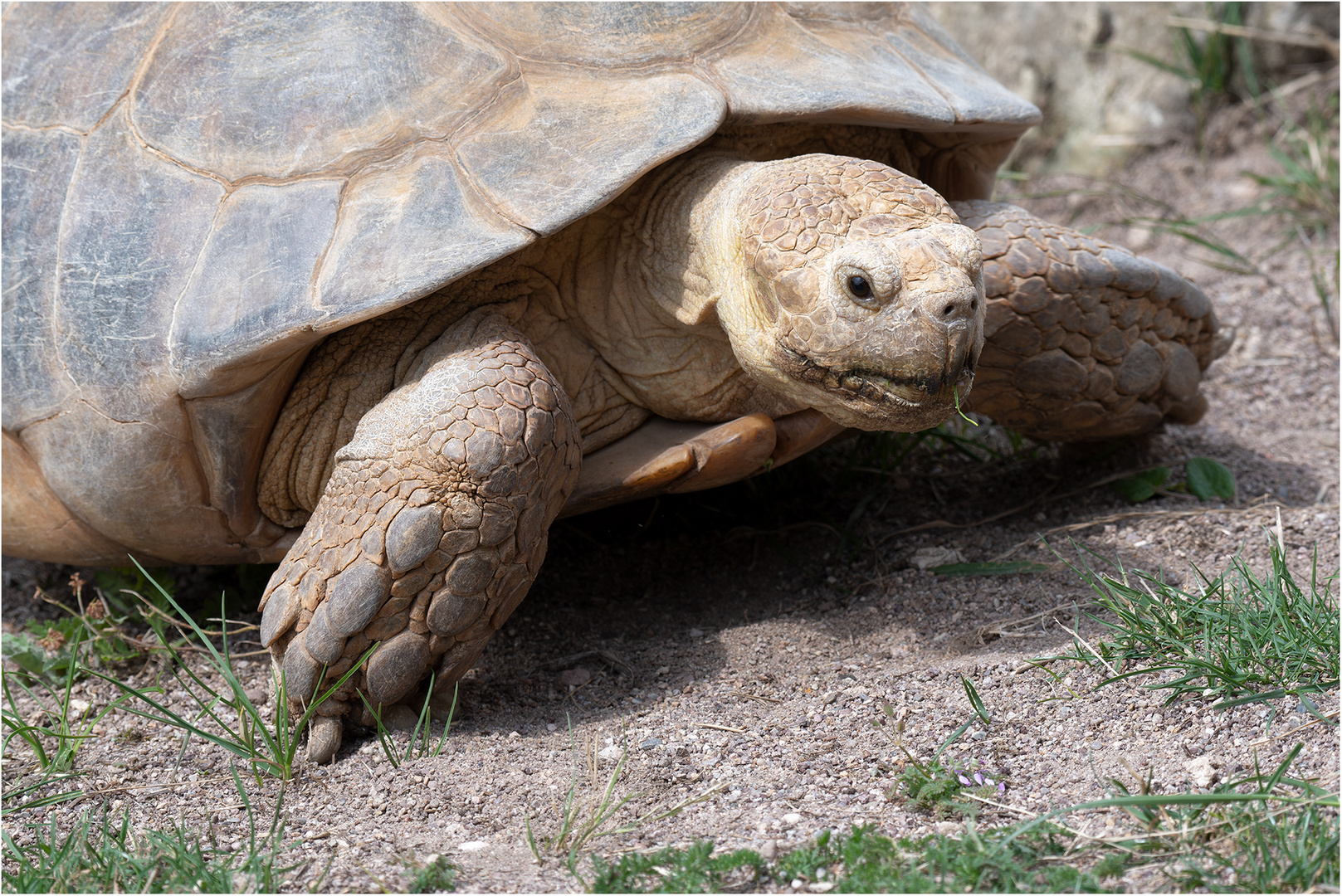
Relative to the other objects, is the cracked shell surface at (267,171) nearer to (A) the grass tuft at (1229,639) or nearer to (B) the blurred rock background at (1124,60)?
(A) the grass tuft at (1229,639)

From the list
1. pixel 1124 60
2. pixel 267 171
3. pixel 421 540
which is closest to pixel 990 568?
pixel 421 540

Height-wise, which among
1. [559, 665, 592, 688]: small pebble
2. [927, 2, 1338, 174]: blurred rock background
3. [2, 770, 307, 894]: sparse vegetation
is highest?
[927, 2, 1338, 174]: blurred rock background

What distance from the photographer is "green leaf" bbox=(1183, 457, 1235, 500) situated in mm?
3086

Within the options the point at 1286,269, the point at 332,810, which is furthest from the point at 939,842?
the point at 1286,269

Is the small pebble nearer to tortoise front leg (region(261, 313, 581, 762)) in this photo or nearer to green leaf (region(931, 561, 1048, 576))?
tortoise front leg (region(261, 313, 581, 762))

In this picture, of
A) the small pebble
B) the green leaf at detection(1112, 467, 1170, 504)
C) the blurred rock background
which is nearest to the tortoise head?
the small pebble

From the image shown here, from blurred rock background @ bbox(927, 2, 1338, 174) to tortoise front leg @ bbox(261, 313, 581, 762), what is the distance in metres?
3.41

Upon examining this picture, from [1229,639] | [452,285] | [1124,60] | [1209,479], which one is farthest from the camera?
[1124,60]

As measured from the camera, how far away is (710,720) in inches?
88.6

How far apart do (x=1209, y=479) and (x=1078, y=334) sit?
661 millimetres

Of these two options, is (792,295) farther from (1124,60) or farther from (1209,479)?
(1124,60)

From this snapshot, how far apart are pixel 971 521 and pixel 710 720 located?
4.05 ft

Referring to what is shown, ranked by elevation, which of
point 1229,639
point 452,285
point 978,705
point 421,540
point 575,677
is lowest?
point 575,677

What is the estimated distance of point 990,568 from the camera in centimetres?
277
